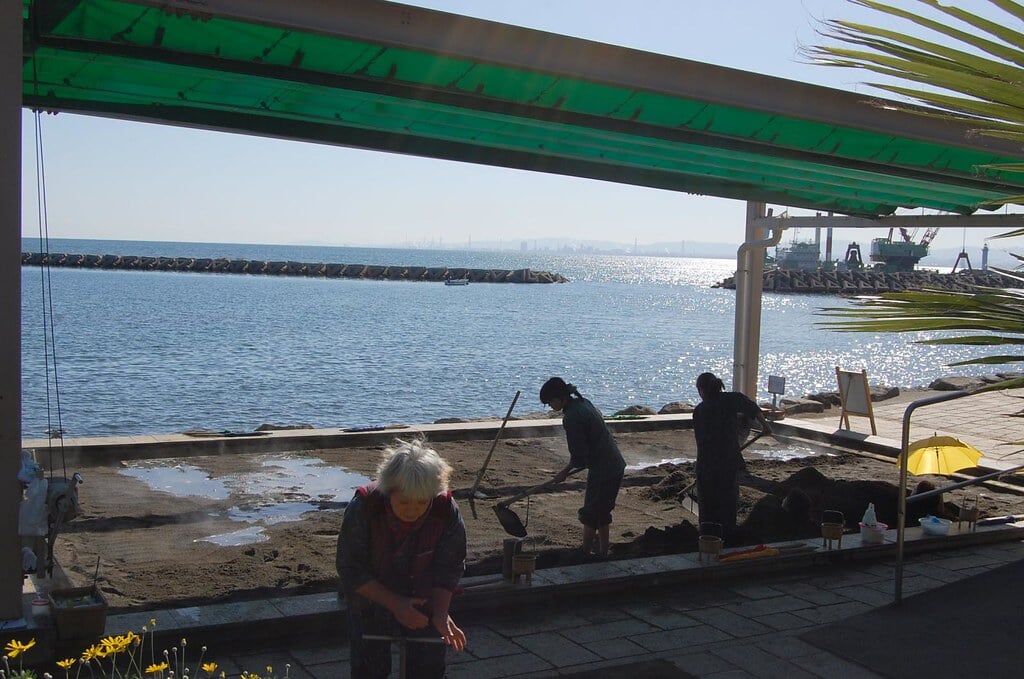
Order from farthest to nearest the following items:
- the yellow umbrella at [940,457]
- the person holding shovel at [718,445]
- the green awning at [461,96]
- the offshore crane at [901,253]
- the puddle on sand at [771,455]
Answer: the offshore crane at [901,253], the puddle on sand at [771,455], the yellow umbrella at [940,457], the person holding shovel at [718,445], the green awning at [461,96]

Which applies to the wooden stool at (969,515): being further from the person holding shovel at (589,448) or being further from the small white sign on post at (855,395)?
the small white sign on post at (855,395)

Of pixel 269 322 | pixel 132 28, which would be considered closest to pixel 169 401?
pixel 132 28

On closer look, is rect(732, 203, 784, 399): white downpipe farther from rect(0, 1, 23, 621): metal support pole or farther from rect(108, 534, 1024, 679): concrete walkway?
rect(0, 1, 23, 621): metal support pole

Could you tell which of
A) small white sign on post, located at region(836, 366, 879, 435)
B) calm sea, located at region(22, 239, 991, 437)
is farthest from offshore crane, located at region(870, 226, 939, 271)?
small white sign on post, located at region(836, 366, 879, 435)

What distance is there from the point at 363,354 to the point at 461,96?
41686 millimetres

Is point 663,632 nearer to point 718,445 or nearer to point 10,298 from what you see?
point 718,445

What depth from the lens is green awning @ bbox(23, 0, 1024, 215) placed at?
19.6 ft

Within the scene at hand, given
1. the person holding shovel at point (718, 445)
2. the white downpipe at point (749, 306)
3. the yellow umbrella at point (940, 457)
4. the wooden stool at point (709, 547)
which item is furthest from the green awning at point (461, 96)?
the white downpipe at point (749, 306)

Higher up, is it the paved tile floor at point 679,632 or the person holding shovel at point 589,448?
the person holding shovel at point 589,448

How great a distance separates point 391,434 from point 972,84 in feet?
38.8

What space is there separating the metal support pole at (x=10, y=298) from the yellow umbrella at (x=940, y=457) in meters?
6.70

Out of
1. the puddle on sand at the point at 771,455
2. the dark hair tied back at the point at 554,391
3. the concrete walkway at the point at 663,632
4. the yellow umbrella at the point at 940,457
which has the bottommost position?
the puddle on sand at the point at 771,455

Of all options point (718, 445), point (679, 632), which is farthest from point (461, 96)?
point (679, 632)

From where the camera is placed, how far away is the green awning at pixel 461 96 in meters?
5.98
